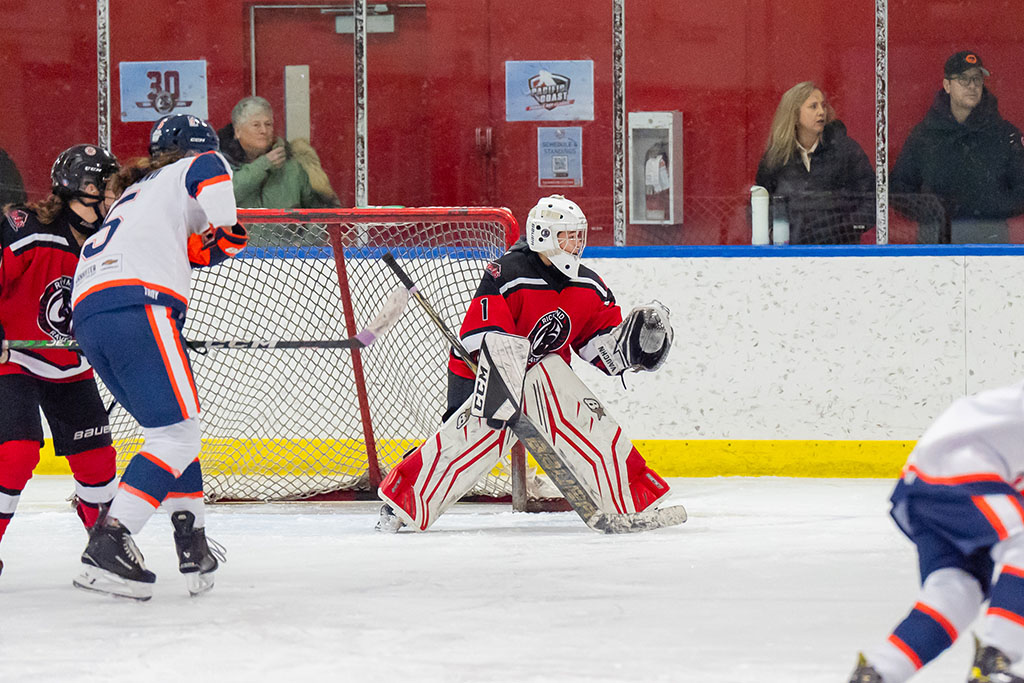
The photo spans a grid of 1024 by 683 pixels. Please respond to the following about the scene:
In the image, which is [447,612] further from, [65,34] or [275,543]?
[65,34]

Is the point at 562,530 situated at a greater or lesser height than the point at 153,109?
lesser

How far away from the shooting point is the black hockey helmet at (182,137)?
2.84 m

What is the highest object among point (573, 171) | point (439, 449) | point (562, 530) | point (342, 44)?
point (342, 44)

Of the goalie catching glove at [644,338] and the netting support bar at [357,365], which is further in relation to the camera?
the netting support bar at [357,365]

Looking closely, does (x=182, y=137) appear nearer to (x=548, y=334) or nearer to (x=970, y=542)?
(x=548, y=334)

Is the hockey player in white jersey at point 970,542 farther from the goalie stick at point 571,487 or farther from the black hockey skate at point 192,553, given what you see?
the goalie stick at point 571,487

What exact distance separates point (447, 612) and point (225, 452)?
2.05 m

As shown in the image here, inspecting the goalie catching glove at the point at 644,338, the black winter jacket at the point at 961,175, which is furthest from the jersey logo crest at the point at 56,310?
the black winter jacket at the point at 961,175

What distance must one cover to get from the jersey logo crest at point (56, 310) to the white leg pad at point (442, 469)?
0.97m

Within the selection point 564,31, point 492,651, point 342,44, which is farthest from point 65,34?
point 492,651

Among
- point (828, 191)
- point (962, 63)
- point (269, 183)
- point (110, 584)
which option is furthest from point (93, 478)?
point (962, 63)

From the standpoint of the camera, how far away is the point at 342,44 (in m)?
5.39

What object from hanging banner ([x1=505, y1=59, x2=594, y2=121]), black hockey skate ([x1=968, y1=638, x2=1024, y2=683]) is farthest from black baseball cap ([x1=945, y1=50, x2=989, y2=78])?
black hockey skate ([x1=968, y1=638, x2=1024, y2=683])

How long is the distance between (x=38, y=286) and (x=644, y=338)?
1517 millimetres
